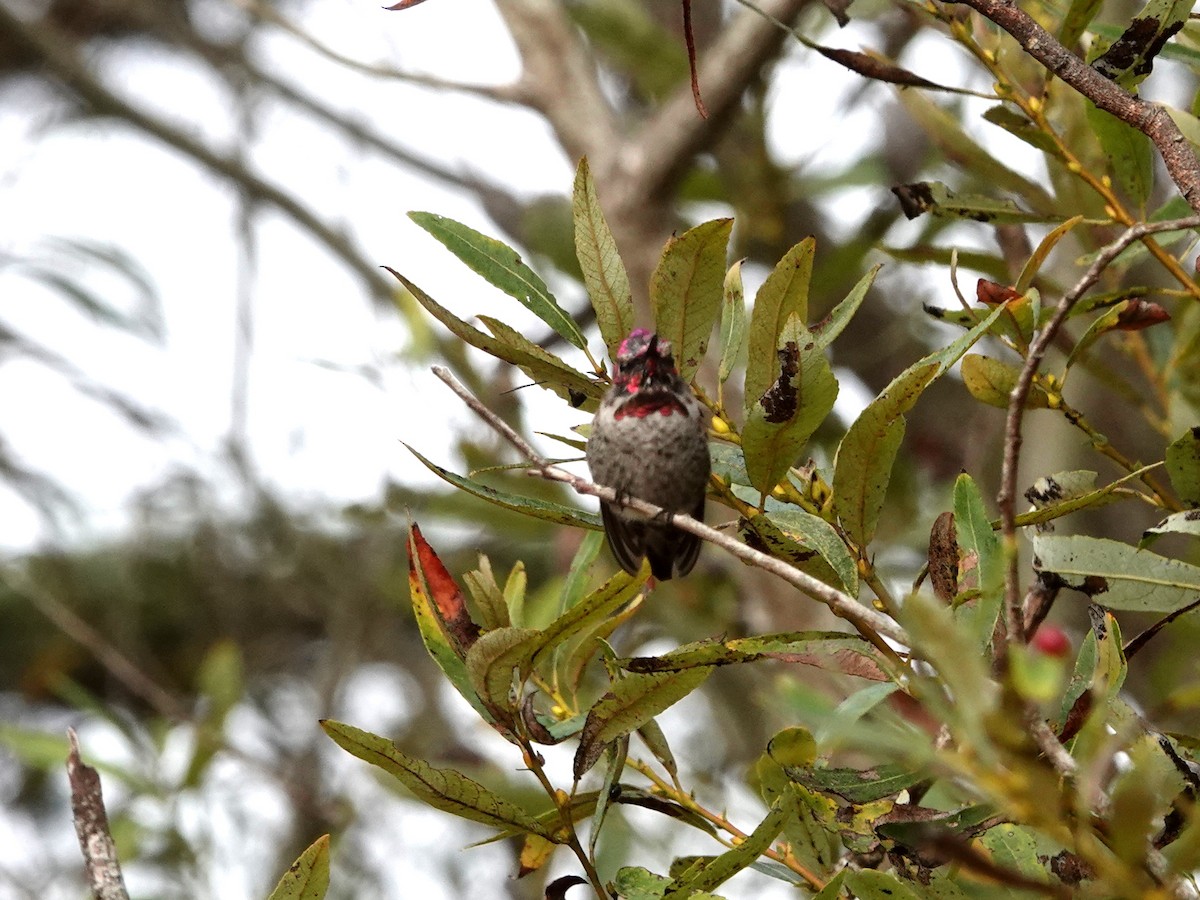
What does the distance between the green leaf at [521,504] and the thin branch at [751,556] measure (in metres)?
0.03

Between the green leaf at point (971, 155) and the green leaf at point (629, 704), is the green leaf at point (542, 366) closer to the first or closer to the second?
the green leaf at point (629, 704)

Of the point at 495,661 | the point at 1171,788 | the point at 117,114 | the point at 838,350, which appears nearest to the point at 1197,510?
the point at 1171,788

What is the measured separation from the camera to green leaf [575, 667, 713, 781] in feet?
4.99

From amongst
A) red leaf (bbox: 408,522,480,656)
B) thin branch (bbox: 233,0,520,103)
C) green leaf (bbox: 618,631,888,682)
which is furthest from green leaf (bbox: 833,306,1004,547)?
thin branch (bbox: 233,0,520,103)

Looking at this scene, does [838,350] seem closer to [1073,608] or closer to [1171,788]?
[1073,608]

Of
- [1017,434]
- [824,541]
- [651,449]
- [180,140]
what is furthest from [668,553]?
[180,140]

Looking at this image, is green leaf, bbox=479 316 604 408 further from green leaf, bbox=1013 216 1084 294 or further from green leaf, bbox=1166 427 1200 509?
green leaf, bbox=1166 427 1200 509

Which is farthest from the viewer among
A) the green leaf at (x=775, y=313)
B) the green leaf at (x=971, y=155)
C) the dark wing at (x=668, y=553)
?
the dark wing at (x=668, y=553)

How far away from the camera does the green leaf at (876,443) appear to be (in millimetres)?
1442

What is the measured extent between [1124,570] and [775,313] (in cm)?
48

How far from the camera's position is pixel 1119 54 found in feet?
5.32

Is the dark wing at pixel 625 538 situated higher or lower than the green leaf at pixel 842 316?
higher

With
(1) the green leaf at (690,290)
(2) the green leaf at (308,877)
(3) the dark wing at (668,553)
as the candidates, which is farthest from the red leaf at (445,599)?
(3) the dark wing at (668,553)

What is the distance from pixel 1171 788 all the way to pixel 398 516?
3710 mm
